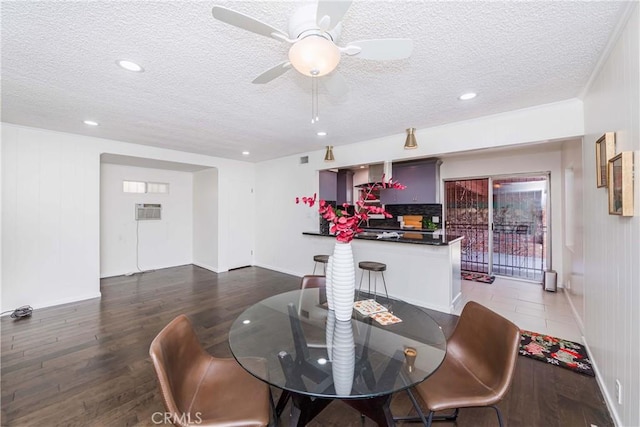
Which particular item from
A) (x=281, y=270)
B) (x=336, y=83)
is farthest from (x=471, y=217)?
(x=336, y=83)

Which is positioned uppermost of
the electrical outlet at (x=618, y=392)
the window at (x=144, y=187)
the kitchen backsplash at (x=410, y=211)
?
the window at (x=144, y=187)

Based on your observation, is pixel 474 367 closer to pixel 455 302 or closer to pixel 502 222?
pixel 455 302

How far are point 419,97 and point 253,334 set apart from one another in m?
2.64

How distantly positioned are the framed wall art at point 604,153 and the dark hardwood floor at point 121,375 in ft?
5.36

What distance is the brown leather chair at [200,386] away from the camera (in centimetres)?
120

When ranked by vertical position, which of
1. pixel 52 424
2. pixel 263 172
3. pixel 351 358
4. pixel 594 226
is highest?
pixel 263 172

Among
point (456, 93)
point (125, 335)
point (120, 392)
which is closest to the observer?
point (120, 392)

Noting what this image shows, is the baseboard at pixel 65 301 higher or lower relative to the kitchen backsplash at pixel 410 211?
lower

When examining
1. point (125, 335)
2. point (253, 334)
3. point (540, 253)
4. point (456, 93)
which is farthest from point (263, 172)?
point (540, 253)

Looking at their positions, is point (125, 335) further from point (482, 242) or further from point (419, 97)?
point (482, 242)

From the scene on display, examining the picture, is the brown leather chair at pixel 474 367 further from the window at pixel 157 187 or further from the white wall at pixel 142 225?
the window at pixel 157 187

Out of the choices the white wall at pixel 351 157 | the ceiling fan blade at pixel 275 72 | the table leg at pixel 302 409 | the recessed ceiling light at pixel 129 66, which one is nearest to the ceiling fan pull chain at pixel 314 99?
the ceiling fan blade at pixel 275 72

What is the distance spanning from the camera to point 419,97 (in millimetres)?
2654

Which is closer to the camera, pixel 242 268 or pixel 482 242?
pixel 482 242
